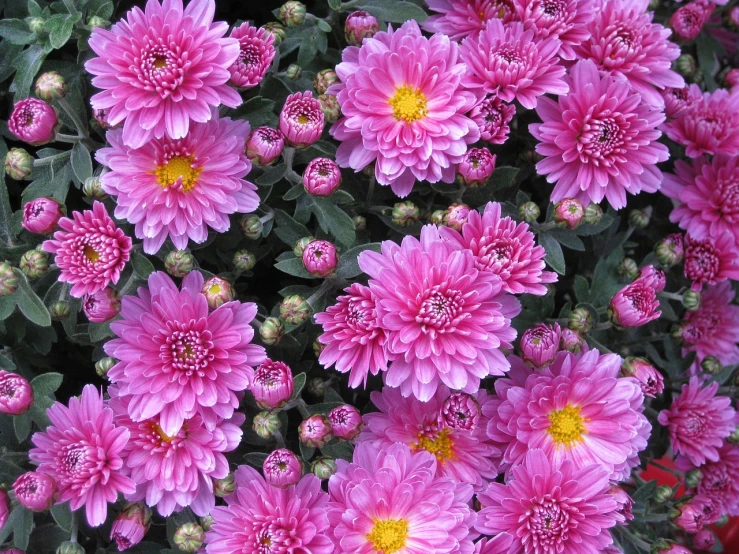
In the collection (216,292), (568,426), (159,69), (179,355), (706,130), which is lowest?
(568,426)

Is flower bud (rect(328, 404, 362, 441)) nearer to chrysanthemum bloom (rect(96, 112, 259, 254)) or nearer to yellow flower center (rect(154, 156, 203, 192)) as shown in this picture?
chrysanthemum bloom (rect(96, 112, 259, 254))

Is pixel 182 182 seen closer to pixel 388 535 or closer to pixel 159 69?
pixel 159 69

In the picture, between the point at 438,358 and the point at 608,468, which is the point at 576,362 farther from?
the point at 438,358

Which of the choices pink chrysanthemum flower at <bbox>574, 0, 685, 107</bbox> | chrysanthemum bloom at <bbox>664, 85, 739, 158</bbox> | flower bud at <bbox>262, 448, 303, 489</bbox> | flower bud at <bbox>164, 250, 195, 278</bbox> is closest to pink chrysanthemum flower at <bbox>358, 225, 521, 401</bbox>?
flower bud at <bbox>262, 448, 303, 489</bbox>

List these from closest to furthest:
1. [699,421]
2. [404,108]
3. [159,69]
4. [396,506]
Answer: [159,69] < [396,506] < [404,108] < [699,421]

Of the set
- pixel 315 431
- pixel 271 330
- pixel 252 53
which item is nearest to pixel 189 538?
pixel 315 431

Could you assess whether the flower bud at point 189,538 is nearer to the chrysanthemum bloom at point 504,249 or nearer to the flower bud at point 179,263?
the flower bud at point 179,263

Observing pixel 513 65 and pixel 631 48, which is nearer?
pixel 513 65
